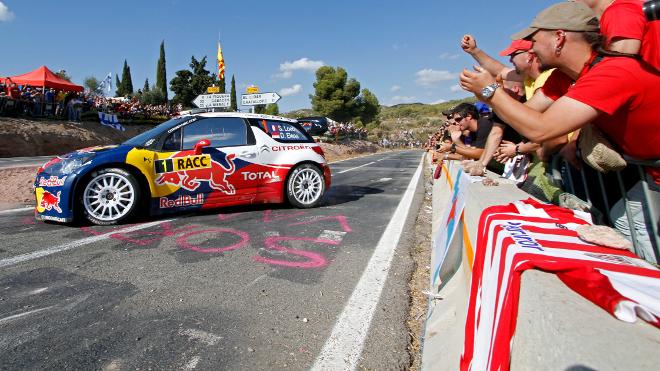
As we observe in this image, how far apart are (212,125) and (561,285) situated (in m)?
5.41

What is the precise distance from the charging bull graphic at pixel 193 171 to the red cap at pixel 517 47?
3.83 m

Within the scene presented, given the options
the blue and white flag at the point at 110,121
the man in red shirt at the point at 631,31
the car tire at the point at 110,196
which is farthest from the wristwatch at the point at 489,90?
the blue and white flag at the point at 110,121

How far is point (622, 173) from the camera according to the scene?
89.4 inches

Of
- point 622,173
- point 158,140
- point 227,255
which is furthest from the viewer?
point 158,140

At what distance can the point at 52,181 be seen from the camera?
4.80 meters

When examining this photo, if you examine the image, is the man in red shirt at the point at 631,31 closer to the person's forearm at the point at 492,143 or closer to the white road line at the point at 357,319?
the white road line at the point at 357,319

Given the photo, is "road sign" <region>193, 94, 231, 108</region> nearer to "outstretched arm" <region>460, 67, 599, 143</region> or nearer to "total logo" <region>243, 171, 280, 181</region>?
"total logo" <region>243, 171, 280, 181</region>

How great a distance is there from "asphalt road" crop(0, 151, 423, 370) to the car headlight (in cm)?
70

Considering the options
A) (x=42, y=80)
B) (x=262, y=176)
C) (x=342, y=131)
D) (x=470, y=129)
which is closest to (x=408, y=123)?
(x=342, y=131)

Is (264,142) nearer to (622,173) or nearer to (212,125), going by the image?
(212,125)

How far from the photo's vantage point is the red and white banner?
116 centimetres

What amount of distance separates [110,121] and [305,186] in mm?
23212

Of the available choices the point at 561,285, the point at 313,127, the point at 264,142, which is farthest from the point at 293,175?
the point at 313,127

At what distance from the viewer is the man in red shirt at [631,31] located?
74.4 inches
